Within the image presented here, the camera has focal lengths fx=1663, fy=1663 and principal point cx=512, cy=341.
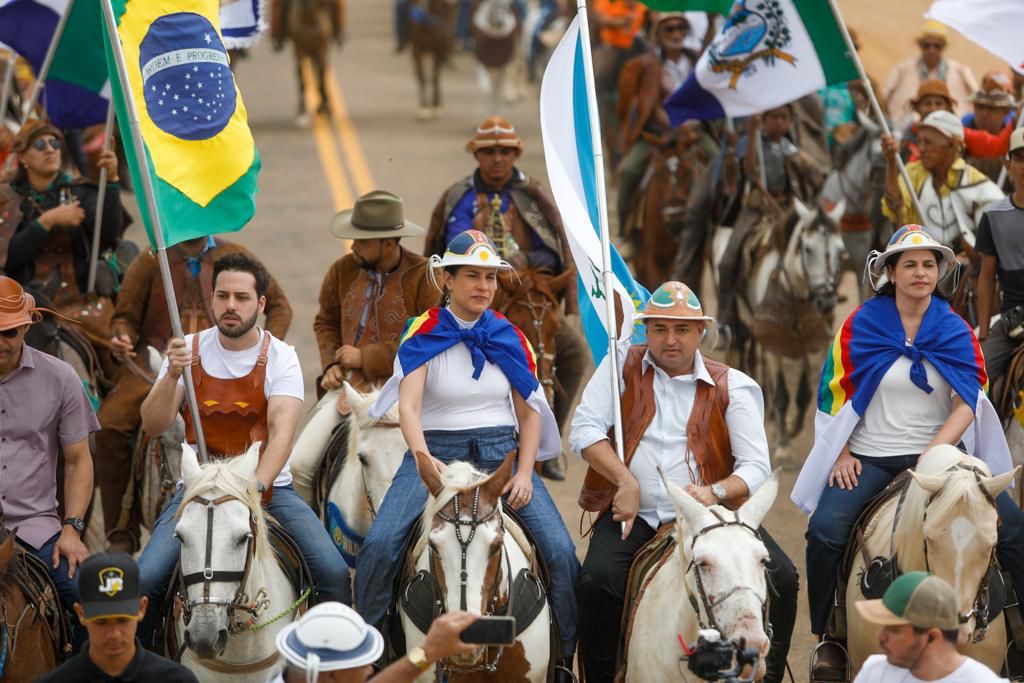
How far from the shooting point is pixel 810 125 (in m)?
17.8

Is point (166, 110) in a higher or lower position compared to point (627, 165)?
higher

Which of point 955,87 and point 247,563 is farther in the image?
point 955,87

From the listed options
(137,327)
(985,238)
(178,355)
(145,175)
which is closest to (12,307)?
(178,355)

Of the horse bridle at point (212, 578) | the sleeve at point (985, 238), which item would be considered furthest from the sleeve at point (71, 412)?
the sleeve at point (985, 238)

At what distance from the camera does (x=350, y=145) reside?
92.4 ft

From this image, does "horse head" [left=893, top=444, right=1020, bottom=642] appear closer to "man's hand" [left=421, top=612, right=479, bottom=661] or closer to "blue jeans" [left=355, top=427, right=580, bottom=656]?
"blue jeans" [left=355, top=427, right=580, bottom=656]

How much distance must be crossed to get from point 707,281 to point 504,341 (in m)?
13.0

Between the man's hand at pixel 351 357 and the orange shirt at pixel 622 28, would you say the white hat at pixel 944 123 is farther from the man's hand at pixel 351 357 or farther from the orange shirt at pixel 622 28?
the orange shirt at pixel 622 28

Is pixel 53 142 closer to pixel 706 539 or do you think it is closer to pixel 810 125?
pixel 706 539

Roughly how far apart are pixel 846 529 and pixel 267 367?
125 inches

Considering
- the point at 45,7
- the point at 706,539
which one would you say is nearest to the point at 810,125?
the point at 45,7

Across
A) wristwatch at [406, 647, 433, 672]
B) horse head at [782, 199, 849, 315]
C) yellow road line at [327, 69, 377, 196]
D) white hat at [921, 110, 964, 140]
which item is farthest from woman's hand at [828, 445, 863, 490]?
yellow road line at [327, 69, 377, 196]

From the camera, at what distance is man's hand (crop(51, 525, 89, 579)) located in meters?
8.43

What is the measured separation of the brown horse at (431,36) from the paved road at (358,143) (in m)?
0.58
